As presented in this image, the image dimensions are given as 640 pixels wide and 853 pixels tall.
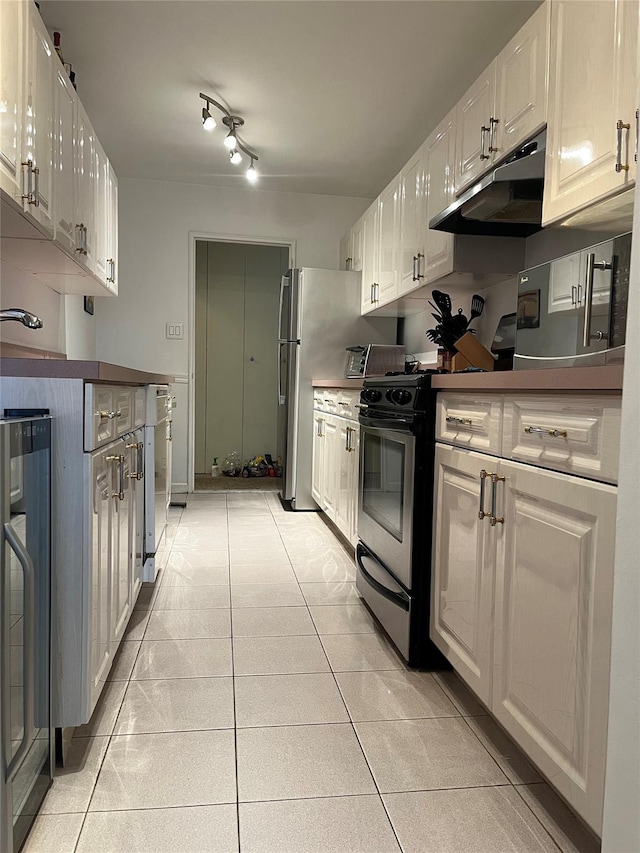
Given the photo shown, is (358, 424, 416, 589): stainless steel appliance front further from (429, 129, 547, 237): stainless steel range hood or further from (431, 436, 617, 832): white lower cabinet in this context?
(429, 129, 547, 237): stainless steel range hood

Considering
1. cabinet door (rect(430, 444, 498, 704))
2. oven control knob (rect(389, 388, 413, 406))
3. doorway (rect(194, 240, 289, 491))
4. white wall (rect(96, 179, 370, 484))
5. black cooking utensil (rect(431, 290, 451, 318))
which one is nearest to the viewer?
cabinet door (rect(430, 444, 498, 704))

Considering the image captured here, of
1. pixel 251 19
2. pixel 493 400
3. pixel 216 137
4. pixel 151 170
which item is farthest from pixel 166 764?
pixel 151 170

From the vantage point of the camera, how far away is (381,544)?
2.23 m

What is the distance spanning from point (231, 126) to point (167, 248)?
135 centimetres

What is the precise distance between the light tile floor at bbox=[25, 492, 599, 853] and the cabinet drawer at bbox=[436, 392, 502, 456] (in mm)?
760

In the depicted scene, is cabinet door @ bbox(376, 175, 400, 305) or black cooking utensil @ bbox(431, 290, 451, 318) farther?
cabinet door @ bbox(376, 175, 400, 305)

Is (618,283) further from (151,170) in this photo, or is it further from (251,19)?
(151,170)

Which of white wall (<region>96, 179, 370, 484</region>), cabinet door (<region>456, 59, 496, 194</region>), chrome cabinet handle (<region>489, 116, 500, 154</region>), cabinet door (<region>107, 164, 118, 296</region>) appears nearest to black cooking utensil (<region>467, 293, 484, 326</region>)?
cabinet door (<region>456, 59, 496, 194</region>)

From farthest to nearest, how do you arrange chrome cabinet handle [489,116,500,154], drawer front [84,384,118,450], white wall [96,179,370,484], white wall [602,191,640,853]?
white wall [96,179,370,484] → chrome cabinet handle [489,116,500,154] → drawer front [84,384,118,450] → white wall [602,191,640,853]

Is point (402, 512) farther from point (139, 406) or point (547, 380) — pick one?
point (139, 406)

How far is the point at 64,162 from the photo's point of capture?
2.36 meters

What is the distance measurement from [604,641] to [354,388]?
216 cm

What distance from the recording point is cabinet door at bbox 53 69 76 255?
2227 millimetres

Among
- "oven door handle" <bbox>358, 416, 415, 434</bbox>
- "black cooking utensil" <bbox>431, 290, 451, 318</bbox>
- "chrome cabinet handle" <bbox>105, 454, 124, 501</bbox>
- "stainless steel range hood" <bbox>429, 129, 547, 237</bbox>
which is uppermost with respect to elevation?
"stainless steel range hood" <bbox>429, 129, 547, 237</bbox>
